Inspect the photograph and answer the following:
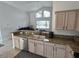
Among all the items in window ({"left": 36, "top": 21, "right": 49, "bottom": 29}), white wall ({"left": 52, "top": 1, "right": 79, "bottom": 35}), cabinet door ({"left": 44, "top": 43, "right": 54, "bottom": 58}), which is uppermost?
white wall ({"left": 52, "top": 1, "right": 79, "bottom": 35})

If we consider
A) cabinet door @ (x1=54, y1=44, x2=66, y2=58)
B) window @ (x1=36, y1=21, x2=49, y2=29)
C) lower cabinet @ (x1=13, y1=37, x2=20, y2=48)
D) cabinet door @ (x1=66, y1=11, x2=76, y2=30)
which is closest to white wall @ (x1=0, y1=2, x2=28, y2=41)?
lower cabinet @ (x1=13, y1=37, x2=20, y2=48)

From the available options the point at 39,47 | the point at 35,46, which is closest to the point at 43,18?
the point at 35,46

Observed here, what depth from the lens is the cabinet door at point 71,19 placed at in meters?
2.46

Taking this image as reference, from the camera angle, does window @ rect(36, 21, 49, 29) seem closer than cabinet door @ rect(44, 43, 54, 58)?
No

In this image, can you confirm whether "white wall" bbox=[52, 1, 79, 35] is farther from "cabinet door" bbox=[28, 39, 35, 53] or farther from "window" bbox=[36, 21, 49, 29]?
"window" bbox=[36, 21, 49, 29]

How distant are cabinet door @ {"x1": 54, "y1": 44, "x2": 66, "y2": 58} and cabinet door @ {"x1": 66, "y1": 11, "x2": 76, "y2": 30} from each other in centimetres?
66

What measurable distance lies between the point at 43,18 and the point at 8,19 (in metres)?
3.36

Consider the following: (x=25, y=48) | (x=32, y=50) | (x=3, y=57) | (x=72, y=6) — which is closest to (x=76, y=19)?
(x=72, y=6)

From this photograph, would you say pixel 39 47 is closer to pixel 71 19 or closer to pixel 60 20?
pixel 60 20

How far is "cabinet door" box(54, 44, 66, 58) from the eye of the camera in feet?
8.15

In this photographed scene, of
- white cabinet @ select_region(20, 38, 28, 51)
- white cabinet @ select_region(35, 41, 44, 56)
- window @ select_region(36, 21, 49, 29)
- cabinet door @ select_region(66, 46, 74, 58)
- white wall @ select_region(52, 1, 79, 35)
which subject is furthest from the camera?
window @ select_region(36, 21, 49, 29)

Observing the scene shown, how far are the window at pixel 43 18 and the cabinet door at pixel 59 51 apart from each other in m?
4.68

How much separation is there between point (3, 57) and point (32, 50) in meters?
1.16

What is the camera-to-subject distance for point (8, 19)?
18.2 ft
